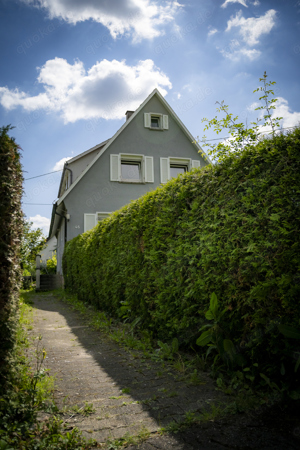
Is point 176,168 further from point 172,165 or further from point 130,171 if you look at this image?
point 130,171

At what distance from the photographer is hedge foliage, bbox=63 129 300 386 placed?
2.79 metres

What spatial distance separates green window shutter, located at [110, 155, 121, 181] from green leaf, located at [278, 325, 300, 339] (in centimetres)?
1314

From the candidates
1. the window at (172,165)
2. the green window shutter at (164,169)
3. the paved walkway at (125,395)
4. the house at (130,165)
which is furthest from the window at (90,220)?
the paved walkway at (125,395)

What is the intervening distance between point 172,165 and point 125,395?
47.6 feet

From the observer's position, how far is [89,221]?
14.8 metres

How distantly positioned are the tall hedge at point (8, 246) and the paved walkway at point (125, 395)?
30.2 inches

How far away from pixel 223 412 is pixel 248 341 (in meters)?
0.73

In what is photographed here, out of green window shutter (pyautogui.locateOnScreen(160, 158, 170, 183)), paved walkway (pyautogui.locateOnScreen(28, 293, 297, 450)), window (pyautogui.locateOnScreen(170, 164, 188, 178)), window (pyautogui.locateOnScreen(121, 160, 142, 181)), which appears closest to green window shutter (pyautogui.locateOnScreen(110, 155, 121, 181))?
window (pyautogui.locateOnScreen(121, 160, 142, 181))

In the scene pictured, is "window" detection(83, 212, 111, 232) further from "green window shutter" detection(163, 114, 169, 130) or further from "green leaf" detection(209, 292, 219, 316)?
"green leaf" detection(209, 292, 219, 316)

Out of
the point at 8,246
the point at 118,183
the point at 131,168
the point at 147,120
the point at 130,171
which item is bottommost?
the point at 8,246

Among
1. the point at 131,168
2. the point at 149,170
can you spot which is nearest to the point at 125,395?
the point at 149,170

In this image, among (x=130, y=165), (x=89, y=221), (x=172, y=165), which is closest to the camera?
(x=89, y=221)

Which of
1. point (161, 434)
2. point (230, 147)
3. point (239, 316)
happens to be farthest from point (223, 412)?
point (230, 147)

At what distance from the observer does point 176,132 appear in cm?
1647
